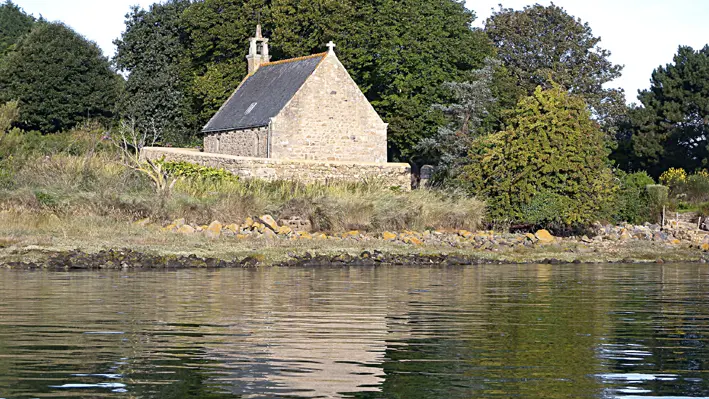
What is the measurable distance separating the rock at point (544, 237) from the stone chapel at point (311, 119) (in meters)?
13.7

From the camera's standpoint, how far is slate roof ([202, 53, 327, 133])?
4869 cm

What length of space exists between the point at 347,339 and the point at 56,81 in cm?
5031

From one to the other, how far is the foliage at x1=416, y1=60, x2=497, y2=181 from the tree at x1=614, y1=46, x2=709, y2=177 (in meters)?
19.5

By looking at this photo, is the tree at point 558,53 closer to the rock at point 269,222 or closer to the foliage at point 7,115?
the foliage at point 7,115

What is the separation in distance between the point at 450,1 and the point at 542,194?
799 inches

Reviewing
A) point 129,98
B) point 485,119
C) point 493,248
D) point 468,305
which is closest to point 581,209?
point 493,248

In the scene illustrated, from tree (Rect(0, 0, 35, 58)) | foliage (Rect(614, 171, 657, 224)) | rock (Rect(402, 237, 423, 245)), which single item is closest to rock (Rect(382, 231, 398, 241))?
rock (Rect(402, 237, 423, 245))

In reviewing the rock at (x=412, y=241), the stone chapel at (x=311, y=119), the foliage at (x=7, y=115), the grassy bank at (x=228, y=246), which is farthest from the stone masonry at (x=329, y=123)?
the rock at (x=412, y=241)

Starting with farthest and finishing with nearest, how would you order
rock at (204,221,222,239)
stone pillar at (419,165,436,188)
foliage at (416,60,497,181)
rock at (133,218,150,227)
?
stone pillar at (419,165,436,188) → foliage at (416,60,497,181) → rock at (133,218,150,227) → rock at (204,221,222,239)

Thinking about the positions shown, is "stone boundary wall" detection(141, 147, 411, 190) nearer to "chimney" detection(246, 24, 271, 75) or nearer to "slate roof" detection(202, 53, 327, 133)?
"slate roof" detection(202, 53, 327, 133)

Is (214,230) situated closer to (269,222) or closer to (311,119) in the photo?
(269,222)

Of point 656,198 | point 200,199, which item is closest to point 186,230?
point 200,199

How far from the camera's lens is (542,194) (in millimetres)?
38094

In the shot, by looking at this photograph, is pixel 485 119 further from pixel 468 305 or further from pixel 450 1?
pixel 468 305
